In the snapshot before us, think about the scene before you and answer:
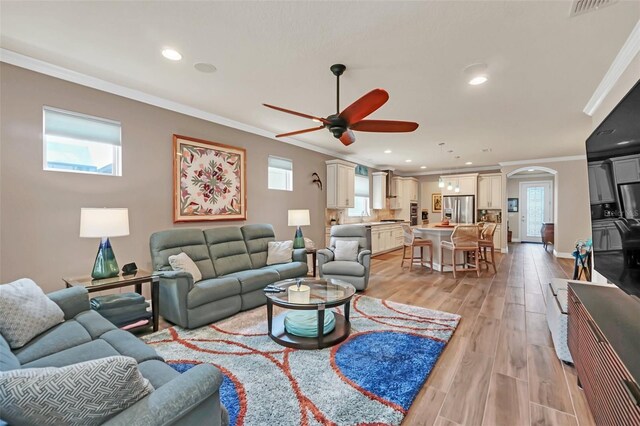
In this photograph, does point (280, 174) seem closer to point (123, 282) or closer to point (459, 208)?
point (123, 282)

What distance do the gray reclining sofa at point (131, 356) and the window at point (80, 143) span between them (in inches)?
59.1

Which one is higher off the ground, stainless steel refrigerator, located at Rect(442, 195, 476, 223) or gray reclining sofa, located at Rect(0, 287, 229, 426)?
stainless steel refrigerator, located at Rect(442, 195, 476, 223)

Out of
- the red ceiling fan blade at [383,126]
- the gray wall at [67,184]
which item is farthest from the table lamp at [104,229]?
the red ceiling fan blade at [383,126]

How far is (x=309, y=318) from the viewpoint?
2.73m

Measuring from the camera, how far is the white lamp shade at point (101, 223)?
264 centimetres

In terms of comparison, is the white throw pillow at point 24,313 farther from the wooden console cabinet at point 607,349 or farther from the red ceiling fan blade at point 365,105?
the wooden console cabinet at point 607,349

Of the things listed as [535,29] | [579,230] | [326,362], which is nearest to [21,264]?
[326,362]

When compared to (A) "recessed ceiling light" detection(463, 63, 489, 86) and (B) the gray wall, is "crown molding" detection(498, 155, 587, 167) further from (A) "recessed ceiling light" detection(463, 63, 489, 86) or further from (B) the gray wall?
(B) the gray wall

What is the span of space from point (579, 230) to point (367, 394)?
803 cm

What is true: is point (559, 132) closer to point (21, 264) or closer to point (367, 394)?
point (367, 394)

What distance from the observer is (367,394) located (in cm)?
190

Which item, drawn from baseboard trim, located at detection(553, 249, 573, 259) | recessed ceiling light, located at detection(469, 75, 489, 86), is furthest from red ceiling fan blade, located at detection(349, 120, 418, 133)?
baseboard trim, located at detection(553, 249, 573, 259)

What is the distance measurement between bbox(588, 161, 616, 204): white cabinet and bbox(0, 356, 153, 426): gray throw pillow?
100 inches

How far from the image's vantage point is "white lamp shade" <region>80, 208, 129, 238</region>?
Result: 2.64 m
